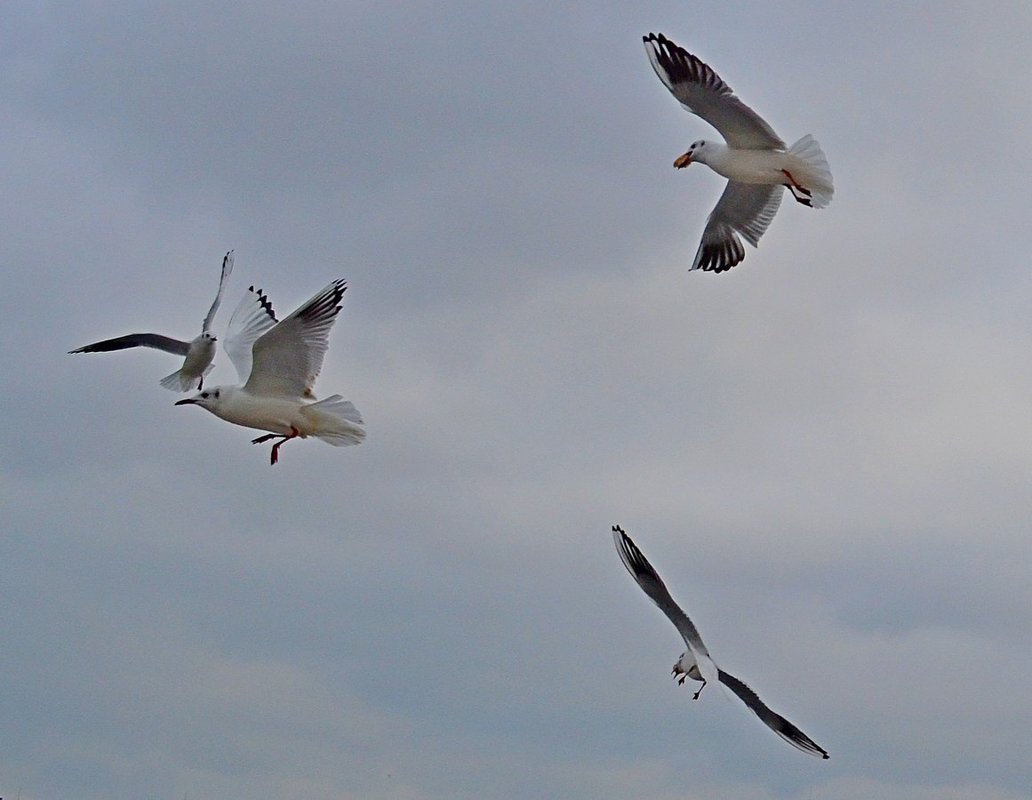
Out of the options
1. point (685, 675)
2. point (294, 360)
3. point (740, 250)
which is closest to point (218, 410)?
point (294, 360)

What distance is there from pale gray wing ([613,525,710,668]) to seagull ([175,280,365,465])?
7.24 ft

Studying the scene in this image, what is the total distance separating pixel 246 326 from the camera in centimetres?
1506

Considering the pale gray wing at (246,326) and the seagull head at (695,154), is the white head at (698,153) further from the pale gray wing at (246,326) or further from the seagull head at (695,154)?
the pale gray wing at (246,326)

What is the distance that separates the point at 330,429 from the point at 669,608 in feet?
9.72

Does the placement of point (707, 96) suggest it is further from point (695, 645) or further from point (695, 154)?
point (695, 645)

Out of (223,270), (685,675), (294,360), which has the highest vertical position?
(223,270)

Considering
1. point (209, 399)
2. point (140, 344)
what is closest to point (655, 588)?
point (209, 399)

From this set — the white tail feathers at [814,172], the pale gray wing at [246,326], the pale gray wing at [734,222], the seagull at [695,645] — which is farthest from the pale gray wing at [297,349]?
the pale gray wing at [734,222]

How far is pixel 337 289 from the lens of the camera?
1299cm

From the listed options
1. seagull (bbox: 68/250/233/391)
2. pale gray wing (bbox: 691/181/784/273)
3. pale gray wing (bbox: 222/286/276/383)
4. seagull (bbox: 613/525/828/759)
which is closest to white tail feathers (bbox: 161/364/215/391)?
seagull (bbox: 68/250/233/391)

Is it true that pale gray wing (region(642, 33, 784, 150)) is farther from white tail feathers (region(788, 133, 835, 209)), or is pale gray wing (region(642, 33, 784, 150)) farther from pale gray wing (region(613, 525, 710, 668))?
pale gray wing (region(613, 525, 710, 668))

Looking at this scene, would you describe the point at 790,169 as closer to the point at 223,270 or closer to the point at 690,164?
the point at 690,164

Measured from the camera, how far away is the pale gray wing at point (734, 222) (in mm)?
16422

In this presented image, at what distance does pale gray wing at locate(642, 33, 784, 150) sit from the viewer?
13955mm
